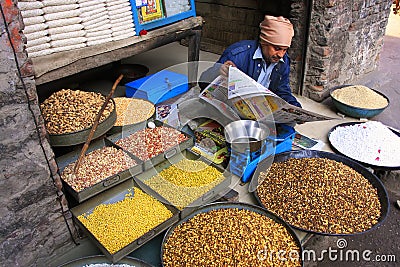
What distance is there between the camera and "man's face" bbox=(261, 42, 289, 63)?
2670mm

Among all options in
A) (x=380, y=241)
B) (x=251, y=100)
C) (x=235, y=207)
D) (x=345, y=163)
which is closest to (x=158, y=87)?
(x=251, y=100)

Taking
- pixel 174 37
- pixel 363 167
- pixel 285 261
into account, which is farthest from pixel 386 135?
pixel 174 37

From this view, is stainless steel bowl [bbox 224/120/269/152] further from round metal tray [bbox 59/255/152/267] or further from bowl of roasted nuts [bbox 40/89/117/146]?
round metal tray [bbox 59/255/152/267]

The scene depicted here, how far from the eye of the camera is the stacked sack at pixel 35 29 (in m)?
2.40

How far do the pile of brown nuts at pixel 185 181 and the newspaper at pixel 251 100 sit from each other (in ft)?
1.79

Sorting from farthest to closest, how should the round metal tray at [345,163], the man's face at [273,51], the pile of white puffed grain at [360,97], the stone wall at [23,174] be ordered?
1. the pile of white puffed grain at [360,97]
2. the man's face at [273,51]
3. the round metal tray at [345,163]
4. the stone wall at [23,174]

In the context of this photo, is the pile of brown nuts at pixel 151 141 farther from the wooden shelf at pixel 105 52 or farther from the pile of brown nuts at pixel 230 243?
the wooden shelf at pixel 105 52

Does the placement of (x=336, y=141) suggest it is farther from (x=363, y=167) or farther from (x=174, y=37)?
(x=174, y=37)

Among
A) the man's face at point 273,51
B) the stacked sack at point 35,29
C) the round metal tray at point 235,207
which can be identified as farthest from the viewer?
the man's face at point 273,51

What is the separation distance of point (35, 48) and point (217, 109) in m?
1.50

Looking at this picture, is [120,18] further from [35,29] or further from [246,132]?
[246,132]

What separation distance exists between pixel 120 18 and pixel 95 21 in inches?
10.9

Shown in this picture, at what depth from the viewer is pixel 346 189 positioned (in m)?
2.35

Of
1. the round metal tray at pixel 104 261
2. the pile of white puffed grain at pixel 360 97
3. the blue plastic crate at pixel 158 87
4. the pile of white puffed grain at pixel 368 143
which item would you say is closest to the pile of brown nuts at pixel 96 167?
the round metal tray at pixel 104 261
